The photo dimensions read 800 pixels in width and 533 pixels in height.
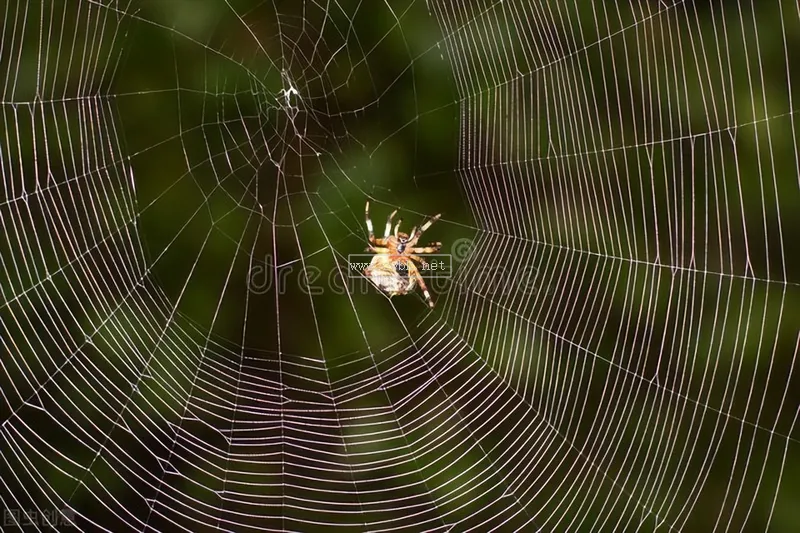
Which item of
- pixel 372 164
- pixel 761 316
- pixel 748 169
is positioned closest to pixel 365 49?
pixel 372 164

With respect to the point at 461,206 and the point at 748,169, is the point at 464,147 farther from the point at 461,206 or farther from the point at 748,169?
the point at 748,169

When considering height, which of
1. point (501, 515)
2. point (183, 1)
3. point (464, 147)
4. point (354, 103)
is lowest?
point (501, 515)

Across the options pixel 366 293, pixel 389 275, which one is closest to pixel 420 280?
pixel 389 275

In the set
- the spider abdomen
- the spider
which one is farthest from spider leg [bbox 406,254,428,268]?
the spider abdomen

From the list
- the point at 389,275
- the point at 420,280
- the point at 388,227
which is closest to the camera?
the point at 388,227

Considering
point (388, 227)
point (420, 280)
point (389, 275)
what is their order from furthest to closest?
point (420, 280) → point (389, 275) → point (388, 227)

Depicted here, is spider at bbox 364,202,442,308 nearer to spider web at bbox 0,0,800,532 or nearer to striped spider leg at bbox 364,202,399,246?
striped spider leg at bbox 364,202,399,246

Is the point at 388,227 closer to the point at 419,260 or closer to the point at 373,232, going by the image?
the point at 373,232
